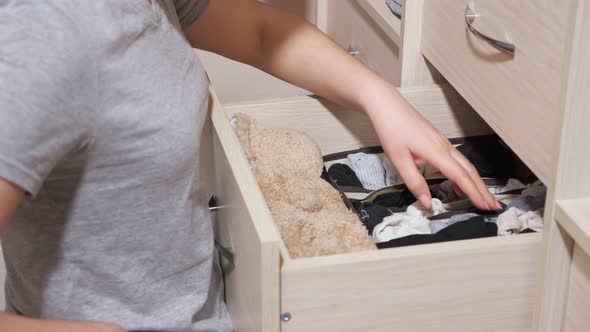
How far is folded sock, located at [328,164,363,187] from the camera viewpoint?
925 mm

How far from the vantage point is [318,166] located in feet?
2.92

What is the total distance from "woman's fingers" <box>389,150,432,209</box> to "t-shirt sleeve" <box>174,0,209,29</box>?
28 centimetres

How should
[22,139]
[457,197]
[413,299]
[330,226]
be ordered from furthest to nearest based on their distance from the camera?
[457,197] < [330,226] < [413,299] < [22,139]

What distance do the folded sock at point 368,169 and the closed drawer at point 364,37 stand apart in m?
0.14

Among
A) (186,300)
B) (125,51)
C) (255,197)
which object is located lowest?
(186,300)

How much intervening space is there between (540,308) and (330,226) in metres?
0.19

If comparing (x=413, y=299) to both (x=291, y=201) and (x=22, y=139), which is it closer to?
(x=291, y=201)

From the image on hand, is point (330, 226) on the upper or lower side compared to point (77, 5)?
lower

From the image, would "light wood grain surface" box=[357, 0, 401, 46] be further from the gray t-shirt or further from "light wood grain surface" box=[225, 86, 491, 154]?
the gray t-shirt

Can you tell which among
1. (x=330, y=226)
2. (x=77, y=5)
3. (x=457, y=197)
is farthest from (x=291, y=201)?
(x=77, y=5)

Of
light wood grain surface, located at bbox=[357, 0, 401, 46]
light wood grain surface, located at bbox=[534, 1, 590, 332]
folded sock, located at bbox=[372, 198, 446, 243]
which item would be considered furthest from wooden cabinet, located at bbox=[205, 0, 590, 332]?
light wood grain surface, located at bbox=[357, 0, 401, 46]

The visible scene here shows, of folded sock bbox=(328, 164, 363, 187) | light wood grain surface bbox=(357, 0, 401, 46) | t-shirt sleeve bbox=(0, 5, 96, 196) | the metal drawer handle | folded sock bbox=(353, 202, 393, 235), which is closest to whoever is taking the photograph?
t-shirt sleeve bbox=(0, 5, 96, 196)

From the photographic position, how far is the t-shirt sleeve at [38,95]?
1.72 ft

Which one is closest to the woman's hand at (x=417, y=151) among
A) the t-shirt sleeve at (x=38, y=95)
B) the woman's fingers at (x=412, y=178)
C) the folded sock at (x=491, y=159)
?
the woman's fingers at (x=412, y=178)
